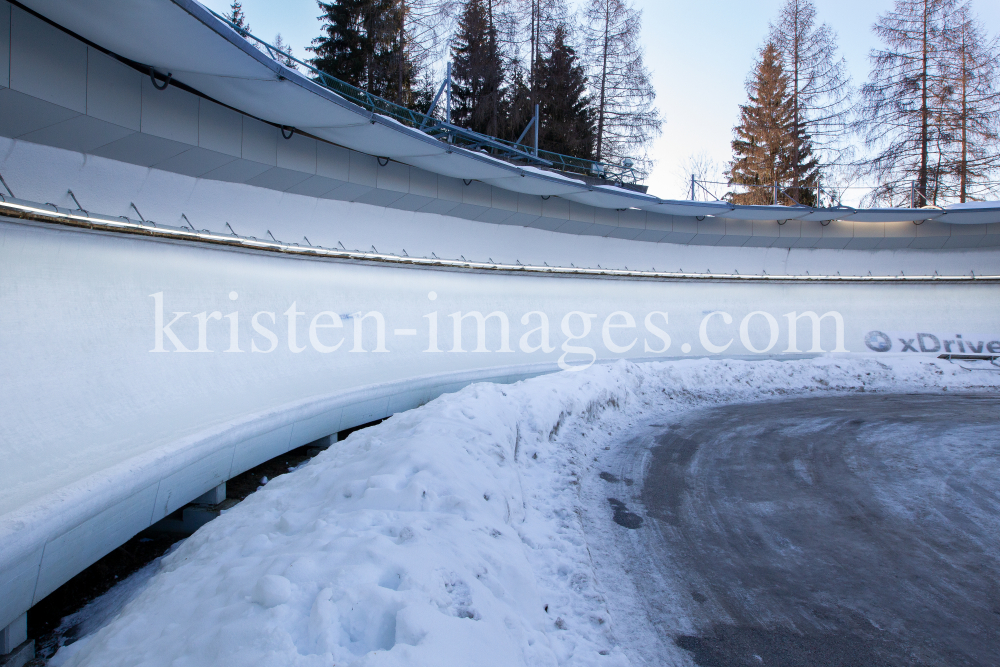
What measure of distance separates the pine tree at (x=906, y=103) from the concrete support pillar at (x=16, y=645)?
23435 millimetres

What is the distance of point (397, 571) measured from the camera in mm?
2672

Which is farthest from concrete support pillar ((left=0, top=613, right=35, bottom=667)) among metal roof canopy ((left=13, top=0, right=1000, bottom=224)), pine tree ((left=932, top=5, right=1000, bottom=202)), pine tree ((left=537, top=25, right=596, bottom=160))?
pine tree ((left=932, top=5, right=1000, bottom=202))

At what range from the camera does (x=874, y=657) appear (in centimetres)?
279

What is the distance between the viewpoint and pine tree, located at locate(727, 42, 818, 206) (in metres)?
21.5

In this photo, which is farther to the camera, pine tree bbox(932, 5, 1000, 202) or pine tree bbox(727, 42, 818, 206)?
pine tree bbox(727, 42, 818, 206)

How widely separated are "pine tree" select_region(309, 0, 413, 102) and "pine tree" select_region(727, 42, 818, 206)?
14733 millimetres

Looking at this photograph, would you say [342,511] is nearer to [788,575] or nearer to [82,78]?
[788,575]

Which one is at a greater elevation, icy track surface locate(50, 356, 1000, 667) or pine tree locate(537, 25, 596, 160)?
pine tree locate(537, 25, 596, 160)

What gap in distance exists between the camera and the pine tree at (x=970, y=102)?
17.5 m

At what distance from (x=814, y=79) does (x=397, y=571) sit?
944 inches

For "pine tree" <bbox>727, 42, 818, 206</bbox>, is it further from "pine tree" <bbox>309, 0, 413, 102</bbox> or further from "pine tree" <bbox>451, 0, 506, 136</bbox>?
"pine tree" <bbox>309, 0, 413, 102</bbox>

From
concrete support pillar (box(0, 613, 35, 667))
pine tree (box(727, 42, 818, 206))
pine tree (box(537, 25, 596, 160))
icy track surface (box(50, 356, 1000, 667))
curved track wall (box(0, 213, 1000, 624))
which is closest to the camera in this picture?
icy track surface (box(50, 356, 1000, 667))

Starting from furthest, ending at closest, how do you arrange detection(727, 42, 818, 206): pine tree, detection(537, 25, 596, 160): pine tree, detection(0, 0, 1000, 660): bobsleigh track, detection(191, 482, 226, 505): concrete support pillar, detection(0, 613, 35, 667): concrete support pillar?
detection(727, 42, 818, 206): pine tree → detection(537, 25, 596, 160): pine tree → detection(191, 482, 226, 505): concrete support pillar → detection(0, 0, 1000, 660): bobsleigh track → detection(0, 613, 35, 667): concrete support pillar

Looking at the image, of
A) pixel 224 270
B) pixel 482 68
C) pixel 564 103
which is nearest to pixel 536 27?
pixel 564 103
